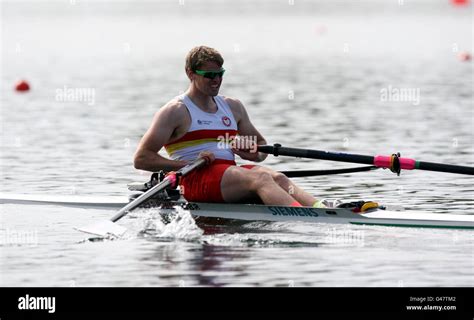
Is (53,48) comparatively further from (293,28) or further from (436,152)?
(436,152)

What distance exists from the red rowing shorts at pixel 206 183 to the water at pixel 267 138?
1.08ft

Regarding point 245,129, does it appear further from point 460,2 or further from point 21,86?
point 460,2

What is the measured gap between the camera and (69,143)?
71.8 ft

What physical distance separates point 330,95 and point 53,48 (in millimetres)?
26715

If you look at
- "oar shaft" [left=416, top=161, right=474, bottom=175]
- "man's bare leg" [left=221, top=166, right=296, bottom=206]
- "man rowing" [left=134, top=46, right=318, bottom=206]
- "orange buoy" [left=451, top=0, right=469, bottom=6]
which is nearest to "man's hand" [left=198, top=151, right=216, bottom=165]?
"man rowing" [left=134, top=46, right=318, bottom=206]

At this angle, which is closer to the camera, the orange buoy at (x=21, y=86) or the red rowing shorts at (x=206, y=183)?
the red rowing shorts at (x=206, y=183)

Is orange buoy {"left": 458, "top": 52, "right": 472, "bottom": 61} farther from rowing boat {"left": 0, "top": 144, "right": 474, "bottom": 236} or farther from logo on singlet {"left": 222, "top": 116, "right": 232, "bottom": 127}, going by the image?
logo on singlet {"left": 222, "top": 116, "right": 232, "bottom": 127}

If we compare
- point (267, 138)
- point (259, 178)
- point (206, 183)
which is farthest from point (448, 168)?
point (267, 138)

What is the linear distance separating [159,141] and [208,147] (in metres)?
0.54

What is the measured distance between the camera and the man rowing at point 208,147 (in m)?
13.3

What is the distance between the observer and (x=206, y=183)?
13.4m

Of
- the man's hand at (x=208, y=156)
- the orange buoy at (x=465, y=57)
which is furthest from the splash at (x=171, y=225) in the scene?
the orange buoy at (x=465, y=57)

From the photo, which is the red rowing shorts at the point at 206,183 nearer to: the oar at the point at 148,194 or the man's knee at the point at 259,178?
the oar at the point at 148,194
